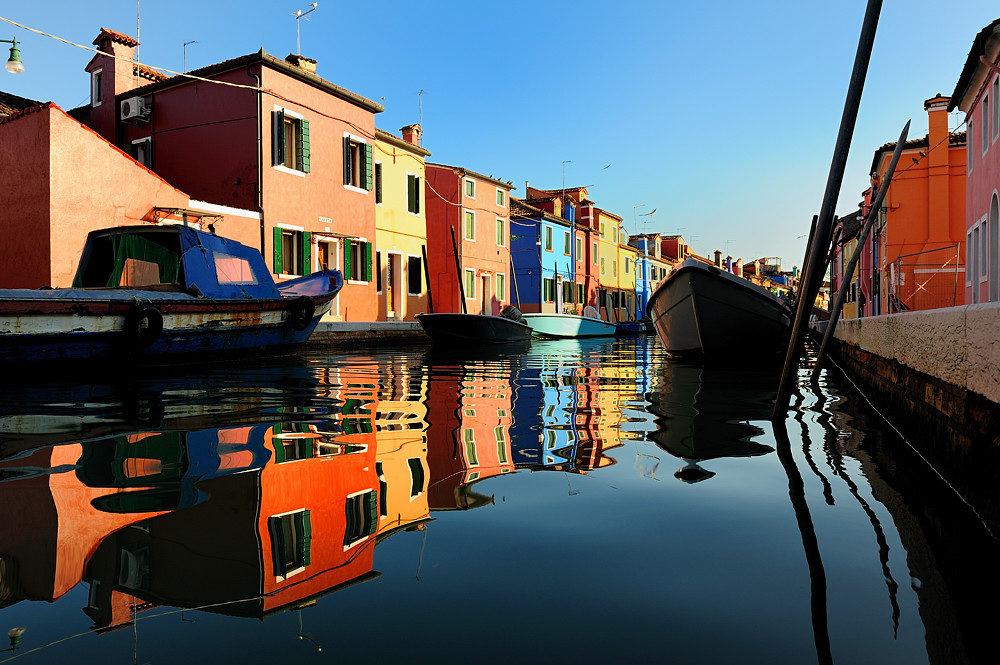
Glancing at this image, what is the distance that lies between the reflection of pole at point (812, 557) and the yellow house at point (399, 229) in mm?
18238

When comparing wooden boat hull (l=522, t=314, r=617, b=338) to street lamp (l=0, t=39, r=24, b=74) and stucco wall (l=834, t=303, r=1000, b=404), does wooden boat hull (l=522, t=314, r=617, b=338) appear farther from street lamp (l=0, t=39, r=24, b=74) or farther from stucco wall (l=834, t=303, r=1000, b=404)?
stucco wall (l=834, t=303, r=1000, b=404)

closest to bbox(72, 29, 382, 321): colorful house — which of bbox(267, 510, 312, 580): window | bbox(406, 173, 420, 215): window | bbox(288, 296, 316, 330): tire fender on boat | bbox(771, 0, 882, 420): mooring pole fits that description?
bbox(406, 173, 420, 215): window

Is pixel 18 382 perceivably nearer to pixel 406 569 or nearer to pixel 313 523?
pixel 313 523

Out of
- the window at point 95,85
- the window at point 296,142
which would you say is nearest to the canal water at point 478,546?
the window at point 296,142

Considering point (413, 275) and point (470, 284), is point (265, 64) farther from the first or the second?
point (470, 284)

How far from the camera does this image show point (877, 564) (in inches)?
78.2

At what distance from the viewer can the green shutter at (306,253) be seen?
17.8m

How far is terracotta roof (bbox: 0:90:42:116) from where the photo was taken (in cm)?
1631

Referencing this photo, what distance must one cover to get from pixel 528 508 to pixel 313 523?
0.76 meters

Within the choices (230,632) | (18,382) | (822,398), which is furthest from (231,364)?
(230,632)

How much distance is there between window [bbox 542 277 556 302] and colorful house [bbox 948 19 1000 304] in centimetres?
2194

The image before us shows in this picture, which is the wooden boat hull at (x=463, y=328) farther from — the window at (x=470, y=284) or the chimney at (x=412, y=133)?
the chimney at (x=412, y=133)

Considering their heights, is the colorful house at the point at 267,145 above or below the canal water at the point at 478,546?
above

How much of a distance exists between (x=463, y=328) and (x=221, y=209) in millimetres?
6326
